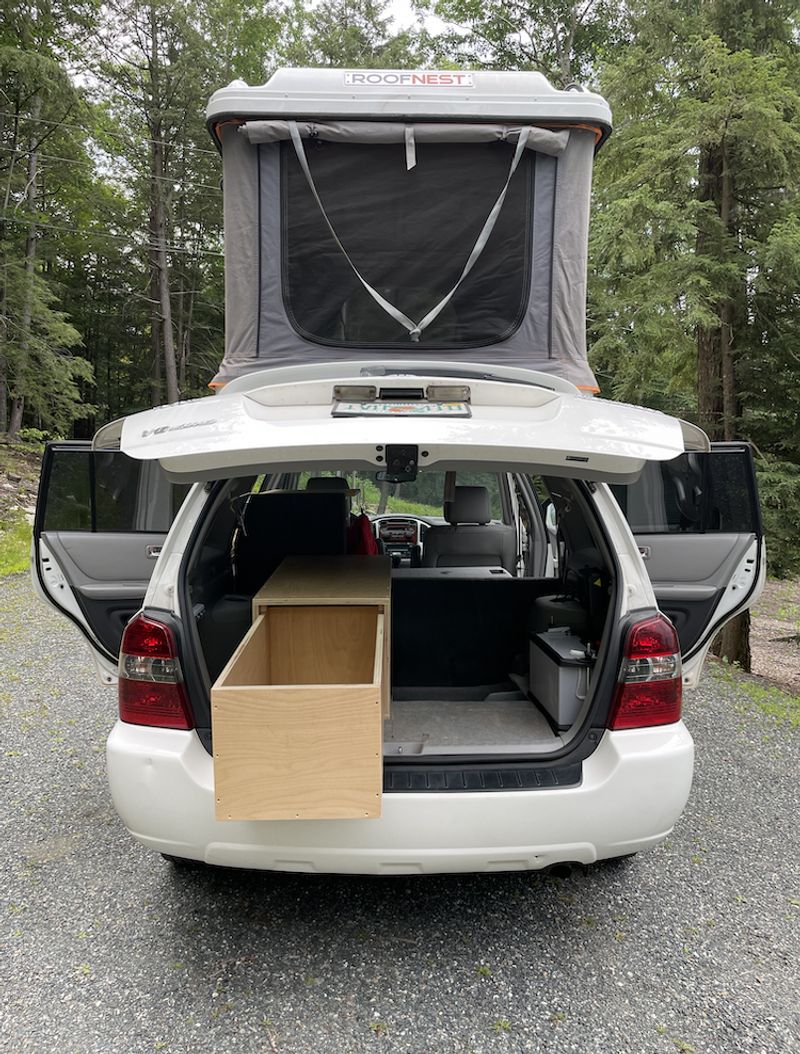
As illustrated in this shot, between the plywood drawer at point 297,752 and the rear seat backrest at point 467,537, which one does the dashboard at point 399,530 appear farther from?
the plywood drawer at point 297,752

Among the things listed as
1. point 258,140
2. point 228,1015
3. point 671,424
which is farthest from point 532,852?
point 258,140

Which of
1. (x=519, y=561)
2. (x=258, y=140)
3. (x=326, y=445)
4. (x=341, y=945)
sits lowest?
(x=341, y=945)

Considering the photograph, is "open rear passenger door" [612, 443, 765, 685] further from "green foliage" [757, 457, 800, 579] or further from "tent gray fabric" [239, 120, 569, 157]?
"green foliage" [757, 457, 800, 579]

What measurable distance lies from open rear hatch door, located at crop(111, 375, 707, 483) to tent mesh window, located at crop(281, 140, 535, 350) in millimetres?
1521

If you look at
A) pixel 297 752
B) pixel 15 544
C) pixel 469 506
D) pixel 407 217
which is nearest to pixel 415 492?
pixel 469 506

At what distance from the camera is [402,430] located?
2.01 metres

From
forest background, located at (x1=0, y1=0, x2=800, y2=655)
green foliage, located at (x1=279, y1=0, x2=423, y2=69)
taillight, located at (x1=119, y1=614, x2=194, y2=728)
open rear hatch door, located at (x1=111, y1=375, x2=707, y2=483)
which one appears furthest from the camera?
green foliage, located at (x1=279, y1=0, x2=423, y2=69)

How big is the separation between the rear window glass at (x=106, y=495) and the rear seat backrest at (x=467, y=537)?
197 cm

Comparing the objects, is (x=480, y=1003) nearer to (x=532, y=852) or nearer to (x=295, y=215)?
(x=532, y=852)

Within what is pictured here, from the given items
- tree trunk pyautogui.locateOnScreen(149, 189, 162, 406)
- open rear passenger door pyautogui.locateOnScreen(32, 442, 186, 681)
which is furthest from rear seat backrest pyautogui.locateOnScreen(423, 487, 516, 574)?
tree trunk pyautogui.locateOnScreen(149, 189, 162, 406)

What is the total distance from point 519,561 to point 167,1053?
4.05 m

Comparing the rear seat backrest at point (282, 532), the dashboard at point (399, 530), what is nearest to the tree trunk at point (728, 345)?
the dashboard at point (399, 530)

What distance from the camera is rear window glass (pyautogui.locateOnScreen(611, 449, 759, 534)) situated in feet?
11.4

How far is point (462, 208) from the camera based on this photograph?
3.66 m
